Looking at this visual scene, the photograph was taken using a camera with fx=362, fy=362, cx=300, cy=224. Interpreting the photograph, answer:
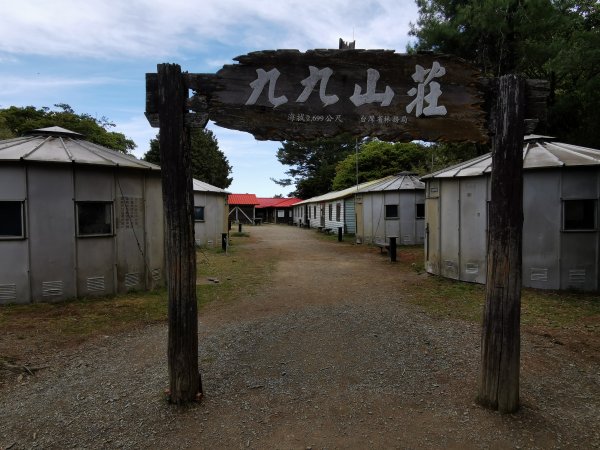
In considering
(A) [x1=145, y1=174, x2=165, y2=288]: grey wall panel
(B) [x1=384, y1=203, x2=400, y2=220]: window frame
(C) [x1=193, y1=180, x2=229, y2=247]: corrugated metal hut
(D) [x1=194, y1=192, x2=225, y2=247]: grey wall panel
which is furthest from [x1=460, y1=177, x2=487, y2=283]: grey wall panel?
(D) [x1=194, y1=192, x2=225, y2=247]: grey wall panel

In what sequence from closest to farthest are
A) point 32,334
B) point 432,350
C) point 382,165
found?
point 432,350 < point 32,334 < point 382,165

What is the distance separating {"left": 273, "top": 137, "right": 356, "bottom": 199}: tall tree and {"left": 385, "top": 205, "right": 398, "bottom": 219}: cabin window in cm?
2918

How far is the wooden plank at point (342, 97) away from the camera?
392 centimetres

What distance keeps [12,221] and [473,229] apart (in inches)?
449

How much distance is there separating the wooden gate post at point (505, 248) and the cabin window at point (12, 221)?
9168mm

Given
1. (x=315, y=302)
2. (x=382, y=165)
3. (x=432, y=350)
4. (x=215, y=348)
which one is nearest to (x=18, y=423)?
(x=215, y=348)

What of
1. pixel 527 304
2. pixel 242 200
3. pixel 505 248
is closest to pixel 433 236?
pixel 527 304

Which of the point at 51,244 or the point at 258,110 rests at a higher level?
the point at 258,110

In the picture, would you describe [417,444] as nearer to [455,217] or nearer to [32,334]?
[32,334]

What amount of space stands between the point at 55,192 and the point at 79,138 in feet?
9.41

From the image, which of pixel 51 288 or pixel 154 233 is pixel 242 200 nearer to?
pixel 154 233

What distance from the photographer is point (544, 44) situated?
1584 cm

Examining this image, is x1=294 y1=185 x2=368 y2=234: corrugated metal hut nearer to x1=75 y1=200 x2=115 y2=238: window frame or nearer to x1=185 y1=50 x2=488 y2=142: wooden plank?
x1=75 y1=200 x2=115 y2=238: window frame

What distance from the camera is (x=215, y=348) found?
565 cm
